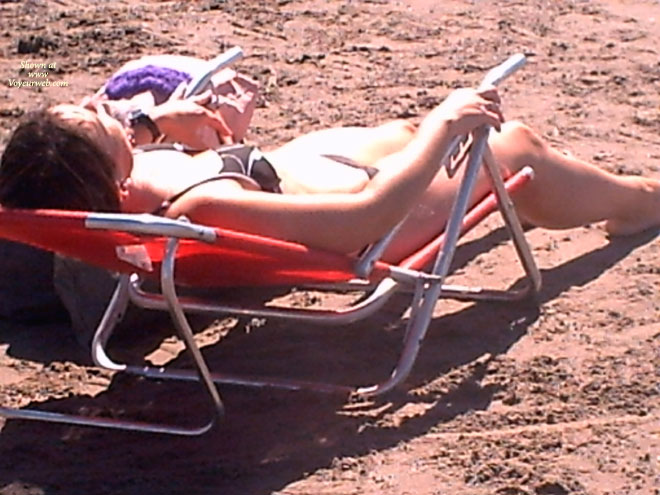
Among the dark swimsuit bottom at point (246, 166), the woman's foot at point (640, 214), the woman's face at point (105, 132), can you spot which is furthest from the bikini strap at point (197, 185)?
the woman's foot at point (640, 214)

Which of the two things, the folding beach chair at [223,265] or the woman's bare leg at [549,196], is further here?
the woman's bare leg at [549,196]

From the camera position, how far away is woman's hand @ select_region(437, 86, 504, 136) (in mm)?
3373

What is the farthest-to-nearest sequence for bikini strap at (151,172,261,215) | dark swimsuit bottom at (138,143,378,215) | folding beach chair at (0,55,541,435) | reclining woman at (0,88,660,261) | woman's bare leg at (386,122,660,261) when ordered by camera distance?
woman's bare leg at (386,122,660,261)
dark swimsuit bottom at (138,143,378,215)
bikini strap at (151,172,261,215)
reclining woman at (0,88,660,261)
folding beach chair at (0,55,541,435)

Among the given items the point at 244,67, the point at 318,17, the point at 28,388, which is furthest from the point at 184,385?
the point at 318,17

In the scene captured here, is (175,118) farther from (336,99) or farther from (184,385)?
(336,99)

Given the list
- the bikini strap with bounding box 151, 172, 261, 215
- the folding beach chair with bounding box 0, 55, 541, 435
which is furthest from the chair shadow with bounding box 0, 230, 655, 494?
the bikini strap with bounding box 151, 172, 261, 215

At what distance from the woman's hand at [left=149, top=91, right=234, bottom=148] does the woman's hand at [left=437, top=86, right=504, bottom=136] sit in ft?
2.12

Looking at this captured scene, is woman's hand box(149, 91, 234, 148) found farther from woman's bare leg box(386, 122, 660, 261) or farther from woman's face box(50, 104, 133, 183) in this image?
woman's face box(50, 104, 133, 183)

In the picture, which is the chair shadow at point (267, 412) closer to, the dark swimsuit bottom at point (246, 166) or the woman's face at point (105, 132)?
the dark swimsuit bottom at point (246, 166)

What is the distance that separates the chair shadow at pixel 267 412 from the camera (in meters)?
3.09

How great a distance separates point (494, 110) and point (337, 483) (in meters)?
0.96

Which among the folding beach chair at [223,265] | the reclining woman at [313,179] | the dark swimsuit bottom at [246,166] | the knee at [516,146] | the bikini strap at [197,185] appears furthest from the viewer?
the knee at [516,146]

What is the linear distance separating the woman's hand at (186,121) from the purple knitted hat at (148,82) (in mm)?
268

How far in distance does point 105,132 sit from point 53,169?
0.44ft
